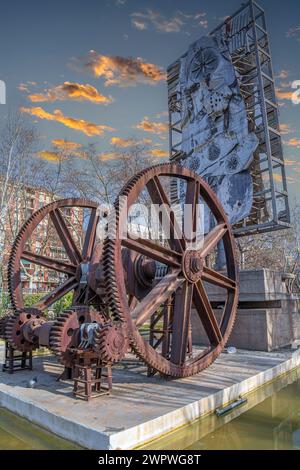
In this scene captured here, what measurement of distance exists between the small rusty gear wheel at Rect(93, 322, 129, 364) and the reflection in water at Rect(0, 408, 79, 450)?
1.09 meters

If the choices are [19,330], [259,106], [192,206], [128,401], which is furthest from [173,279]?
[259,106]

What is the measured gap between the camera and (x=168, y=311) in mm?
7289

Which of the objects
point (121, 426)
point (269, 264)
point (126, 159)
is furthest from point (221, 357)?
point (269, 264)

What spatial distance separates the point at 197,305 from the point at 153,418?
2.96 meters

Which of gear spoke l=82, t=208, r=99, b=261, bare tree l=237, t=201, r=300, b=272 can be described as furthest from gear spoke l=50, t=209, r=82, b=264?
bare tree l=237, t=201, r=300, b=272

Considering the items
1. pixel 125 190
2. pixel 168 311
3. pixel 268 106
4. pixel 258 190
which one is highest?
pixel 268 106

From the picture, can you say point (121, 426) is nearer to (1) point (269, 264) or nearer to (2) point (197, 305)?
(2) point (197, 305)

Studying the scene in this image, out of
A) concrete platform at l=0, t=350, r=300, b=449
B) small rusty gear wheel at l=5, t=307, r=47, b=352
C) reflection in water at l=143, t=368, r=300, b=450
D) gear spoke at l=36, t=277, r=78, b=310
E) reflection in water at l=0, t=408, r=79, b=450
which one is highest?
gear spoke at l=36, t=277, r=78, b=310

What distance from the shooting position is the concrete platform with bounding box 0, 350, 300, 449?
4.26m

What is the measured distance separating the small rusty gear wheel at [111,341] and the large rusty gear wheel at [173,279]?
0.18 meters

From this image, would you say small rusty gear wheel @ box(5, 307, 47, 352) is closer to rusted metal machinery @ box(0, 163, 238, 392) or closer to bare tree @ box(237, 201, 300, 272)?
rusted metal machinery @ box(0, 163, 238, 392)

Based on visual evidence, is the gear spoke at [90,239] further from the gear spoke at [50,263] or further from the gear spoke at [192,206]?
the gear spoke at [192,206]

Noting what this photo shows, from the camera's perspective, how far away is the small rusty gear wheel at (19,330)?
6609 millimetres

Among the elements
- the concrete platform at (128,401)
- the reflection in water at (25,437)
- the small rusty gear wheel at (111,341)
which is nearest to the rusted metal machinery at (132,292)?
the small rusty gear wheel at (111,341)
